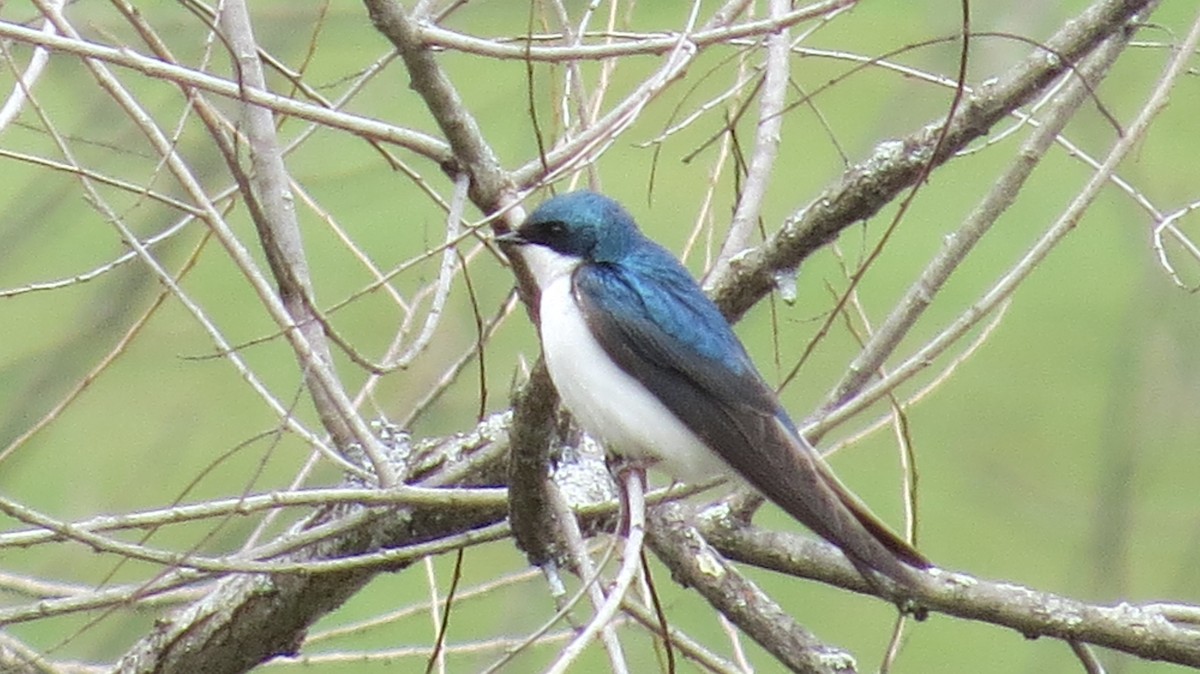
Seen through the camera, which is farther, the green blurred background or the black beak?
Result: the green blurred background

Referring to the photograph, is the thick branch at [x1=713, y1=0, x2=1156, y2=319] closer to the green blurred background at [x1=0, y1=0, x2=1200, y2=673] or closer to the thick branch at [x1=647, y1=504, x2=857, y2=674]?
the thick branch at [x1=647, y1=504, x2=857, y2=674]

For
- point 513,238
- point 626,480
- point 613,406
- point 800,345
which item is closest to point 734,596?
point 626,480

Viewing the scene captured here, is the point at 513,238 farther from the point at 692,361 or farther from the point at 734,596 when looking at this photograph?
the point at 734,596

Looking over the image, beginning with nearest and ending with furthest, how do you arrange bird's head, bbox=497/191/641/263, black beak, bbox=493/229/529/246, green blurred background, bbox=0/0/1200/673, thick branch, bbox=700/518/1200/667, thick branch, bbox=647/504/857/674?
thick branch, bbox=700/518/1200/667, thick branch, bbox=647/504/857/674, black beak, bbox=493/229/529/246, bird's head, bbox=497/191/641/263, green blurred background, bbox=0/0/1200/673

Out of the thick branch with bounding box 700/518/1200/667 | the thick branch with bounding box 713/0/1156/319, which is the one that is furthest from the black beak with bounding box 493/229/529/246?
the thick branch with bounding box 700/518/1200/667

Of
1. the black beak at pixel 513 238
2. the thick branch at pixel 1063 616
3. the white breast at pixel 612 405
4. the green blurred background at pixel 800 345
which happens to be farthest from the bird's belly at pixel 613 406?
the green blurred background at pixel 800 345

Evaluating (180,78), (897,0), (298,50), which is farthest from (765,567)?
(897,0)

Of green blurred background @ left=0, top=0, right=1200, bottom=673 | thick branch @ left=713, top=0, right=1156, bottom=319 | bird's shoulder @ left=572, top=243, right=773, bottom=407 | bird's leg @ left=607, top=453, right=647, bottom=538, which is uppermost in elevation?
green blurred background @ left=0, top=0, right=1200, bottom=673

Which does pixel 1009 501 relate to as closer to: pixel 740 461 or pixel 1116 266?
pixel 1116 266
